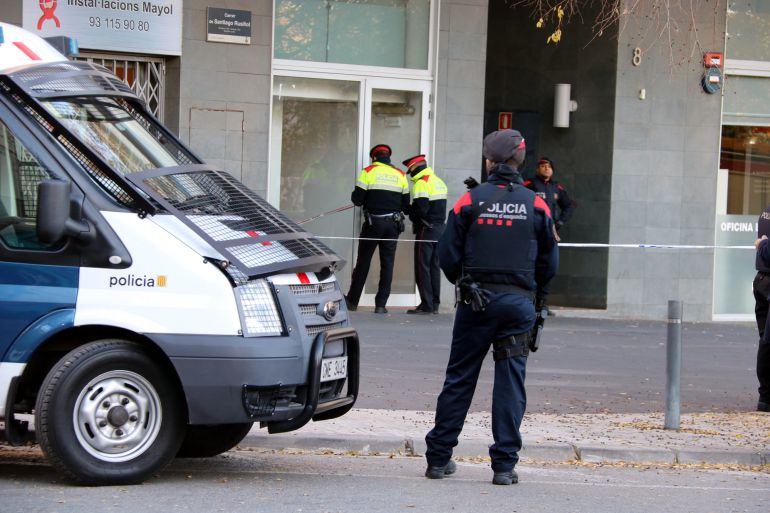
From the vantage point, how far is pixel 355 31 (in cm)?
1625

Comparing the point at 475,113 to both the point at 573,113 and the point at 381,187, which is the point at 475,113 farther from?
the point at 573,113

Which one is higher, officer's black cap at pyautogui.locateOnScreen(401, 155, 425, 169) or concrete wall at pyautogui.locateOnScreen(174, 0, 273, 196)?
concrete wall at pyautogui.locateOnScreen(174, 0, 273, 196)

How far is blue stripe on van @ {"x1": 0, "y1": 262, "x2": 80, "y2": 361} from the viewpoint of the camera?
256 inches

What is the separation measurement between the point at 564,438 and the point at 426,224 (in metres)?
7.53

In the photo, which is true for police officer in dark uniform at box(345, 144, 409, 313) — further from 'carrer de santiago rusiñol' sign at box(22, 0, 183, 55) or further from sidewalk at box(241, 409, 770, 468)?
sidewalk at box(241, 409, 770, 468)

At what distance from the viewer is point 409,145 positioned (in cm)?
1667

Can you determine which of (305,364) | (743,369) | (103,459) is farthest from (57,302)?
(743,369)

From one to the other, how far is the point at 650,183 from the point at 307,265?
1096 centimetres

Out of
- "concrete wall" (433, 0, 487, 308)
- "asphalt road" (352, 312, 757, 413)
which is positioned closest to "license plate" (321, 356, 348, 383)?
"asphalt road" (352, 312, 757, 413)

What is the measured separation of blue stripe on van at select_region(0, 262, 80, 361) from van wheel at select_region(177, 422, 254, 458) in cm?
143

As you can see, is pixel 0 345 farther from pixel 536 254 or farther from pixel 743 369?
pixel 743 369

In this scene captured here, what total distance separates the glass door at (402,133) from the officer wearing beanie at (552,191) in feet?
4.88

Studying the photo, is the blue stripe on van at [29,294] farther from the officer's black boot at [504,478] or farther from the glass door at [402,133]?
the glass door at [402,133]

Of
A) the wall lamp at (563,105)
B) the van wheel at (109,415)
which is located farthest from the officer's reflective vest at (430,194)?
the van wheel at (109,415)
